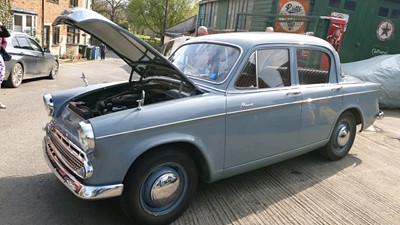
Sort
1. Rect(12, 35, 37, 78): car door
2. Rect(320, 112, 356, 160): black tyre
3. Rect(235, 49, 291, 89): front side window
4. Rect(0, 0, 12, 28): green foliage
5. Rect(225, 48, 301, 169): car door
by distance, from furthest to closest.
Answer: Rect(0, 0, 12, 28): green foliage
Rect(12, 35, 37, 78): car door
Rect(320, 112, 356, 160): black tyre
Rect(235, 49, 291, 89): front side window
Rect(225, 48, 301, 169): car door

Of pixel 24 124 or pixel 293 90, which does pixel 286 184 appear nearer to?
pixel 293 90

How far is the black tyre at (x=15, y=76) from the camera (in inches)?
343

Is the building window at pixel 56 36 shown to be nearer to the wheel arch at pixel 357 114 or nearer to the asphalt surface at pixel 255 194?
the asphalt surface at pixel 255 194

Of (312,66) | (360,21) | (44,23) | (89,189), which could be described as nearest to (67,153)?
(89,189)

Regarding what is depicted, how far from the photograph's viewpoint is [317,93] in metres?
4.06

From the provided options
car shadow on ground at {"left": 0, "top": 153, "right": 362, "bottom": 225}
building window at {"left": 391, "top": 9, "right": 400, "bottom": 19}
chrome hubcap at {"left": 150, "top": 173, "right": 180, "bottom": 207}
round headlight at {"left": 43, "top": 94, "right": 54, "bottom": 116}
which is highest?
building window at {"left": 391, "top": 9, "right": 400, "bottom": 19}

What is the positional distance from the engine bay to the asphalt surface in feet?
3.04

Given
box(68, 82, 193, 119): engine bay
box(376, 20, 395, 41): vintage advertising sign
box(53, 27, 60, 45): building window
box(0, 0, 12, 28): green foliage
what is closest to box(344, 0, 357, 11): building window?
box(376, 20, 395, 41): vintage advertising sign

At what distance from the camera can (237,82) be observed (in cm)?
334

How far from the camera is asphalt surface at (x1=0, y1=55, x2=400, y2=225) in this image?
10.2 ft

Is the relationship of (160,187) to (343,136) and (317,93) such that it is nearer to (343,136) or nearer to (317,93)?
(317,93)

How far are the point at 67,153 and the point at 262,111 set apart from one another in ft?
6.31

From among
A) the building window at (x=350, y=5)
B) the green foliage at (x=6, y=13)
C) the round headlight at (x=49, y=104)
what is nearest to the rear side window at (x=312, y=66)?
the round headlight at (x=49, y=104)

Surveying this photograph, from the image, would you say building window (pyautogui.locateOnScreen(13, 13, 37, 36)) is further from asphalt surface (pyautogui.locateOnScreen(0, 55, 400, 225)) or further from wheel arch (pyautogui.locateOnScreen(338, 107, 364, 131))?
wheel arch (pyautogui.locateOnScreen(338, 107, 364, 131))
